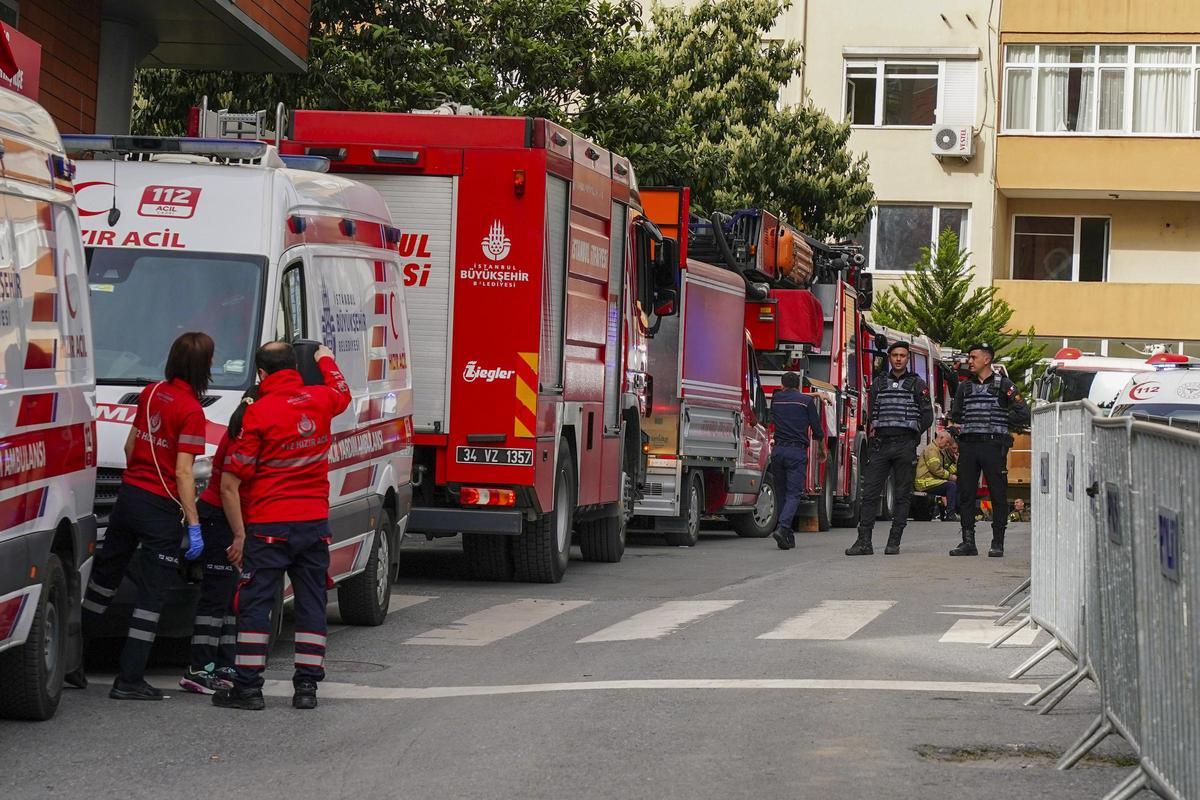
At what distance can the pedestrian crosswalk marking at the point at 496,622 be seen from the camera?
1134 centimetres

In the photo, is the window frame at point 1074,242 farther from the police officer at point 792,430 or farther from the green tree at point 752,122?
the police officer at point 792,430

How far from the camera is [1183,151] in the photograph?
40.9 meters

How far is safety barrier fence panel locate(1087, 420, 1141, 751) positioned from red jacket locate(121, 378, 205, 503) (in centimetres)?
391

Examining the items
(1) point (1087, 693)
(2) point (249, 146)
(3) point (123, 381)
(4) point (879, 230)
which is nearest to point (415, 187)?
(2) point (249, 146)

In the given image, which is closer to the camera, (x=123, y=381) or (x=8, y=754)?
(x=8, y=754)

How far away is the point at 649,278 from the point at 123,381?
26.9ft

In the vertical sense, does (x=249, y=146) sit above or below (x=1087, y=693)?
above

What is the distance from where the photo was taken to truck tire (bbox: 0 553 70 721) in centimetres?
789

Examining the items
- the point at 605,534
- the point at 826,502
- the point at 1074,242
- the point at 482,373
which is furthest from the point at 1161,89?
the point at 482,373

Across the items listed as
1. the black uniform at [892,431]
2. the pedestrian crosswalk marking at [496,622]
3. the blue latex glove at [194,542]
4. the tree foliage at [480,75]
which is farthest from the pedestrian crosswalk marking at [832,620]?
the tree foliage at [480,75]

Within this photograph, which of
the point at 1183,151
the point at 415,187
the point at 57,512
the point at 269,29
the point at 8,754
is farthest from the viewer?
the point at 1183,151

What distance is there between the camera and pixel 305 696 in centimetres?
868

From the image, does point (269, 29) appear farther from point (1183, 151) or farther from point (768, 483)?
point (1183, 151)

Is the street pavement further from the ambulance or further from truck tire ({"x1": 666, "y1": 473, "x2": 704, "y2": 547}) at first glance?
truck tire ({"x1": 666, "y1": 473, "x2": 704, "y2": 547})
